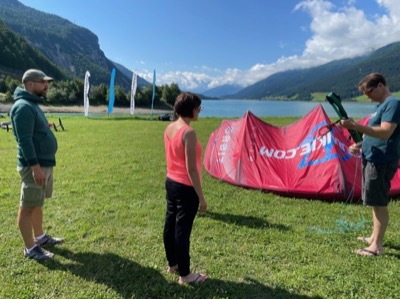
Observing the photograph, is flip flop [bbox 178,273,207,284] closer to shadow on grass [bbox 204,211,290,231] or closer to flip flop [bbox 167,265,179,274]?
flip flop [bbox 167,265,179,274]

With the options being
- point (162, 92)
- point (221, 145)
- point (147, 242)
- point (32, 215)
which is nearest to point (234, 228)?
point (147, 242)

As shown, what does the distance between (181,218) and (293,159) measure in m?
4.52

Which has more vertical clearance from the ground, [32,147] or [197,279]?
[32,147]

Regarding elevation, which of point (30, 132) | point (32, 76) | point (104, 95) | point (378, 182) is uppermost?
point (104, 95)

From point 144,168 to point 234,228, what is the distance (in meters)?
5.30

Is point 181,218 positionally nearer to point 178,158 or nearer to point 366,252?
point 178,158

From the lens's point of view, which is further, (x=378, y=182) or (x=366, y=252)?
(x=366, y=252)

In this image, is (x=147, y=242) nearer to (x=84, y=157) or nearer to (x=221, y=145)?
(x=221, y=145)

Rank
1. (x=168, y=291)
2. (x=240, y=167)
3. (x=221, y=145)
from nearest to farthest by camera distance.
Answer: (x=168, y=291) < (x=240, y=167) < (x=221, y=145)

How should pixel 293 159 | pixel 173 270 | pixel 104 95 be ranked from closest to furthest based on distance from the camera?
pixel 173 270
pixel 293 159
pixel 104 95

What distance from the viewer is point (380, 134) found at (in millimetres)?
3896

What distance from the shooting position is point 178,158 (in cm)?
346

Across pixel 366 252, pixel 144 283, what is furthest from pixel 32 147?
pixel 366 252

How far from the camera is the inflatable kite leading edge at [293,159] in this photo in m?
6.69
